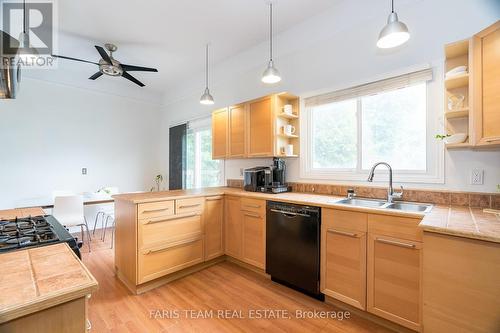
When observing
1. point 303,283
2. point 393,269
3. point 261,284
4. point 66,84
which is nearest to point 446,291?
point 393,269

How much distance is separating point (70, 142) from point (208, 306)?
3958 millimetres

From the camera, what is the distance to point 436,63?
6.49 feet

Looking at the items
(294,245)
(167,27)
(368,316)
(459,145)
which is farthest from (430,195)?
(167,27)

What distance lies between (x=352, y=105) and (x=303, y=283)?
1.92m

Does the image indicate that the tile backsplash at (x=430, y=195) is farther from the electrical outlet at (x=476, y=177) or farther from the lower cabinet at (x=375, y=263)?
the lower cabinet at (x=375, y=263)

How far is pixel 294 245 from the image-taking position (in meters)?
2.20

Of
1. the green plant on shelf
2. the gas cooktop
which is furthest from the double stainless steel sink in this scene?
the green plant on shelf

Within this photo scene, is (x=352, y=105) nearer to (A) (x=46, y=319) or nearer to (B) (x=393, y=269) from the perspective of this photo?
(B) (x=393, y=269)

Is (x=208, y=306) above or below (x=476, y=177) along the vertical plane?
below

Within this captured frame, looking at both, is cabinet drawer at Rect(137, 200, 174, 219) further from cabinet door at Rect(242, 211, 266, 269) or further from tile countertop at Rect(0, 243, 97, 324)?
tile countertop at Rect(0, 243, 97, 324)

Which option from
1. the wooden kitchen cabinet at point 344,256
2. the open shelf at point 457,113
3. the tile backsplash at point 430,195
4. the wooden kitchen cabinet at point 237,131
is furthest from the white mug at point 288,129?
the open shelf at point 457,113

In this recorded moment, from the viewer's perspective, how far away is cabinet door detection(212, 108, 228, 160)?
338 centimetres

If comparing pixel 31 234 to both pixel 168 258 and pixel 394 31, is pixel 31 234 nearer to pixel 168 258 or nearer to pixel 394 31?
pixel 168 258

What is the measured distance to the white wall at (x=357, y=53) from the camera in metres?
1.84
